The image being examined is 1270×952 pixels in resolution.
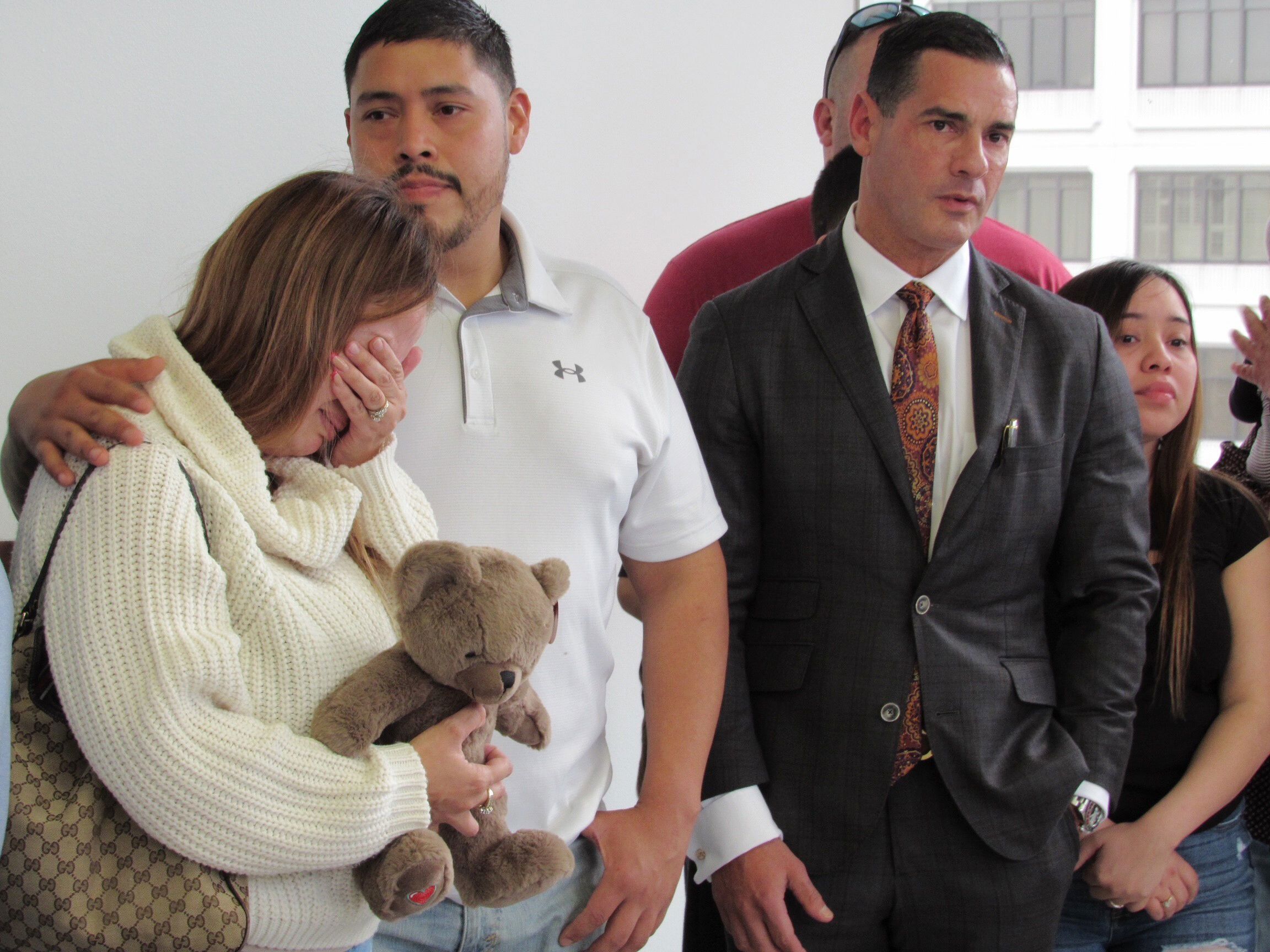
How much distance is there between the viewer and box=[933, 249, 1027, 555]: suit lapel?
1602 millimetres

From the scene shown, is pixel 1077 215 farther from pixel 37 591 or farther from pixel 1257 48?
pixel 37 591

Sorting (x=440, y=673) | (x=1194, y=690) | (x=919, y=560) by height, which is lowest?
(x=1194, y=690)

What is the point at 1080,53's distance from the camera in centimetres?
315

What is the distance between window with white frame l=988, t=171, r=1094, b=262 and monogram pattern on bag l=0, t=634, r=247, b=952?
2851 millimetres

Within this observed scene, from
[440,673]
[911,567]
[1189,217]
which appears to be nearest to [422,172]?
[440,673]

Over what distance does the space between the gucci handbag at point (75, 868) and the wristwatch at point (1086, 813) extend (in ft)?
3.96

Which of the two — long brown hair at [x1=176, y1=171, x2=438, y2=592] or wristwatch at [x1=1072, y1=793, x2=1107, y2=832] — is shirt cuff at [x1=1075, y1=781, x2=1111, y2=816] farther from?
long brown hair at [x1=176, y1=171, x2=438, y2=592]

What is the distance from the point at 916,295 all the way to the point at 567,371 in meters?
0.58

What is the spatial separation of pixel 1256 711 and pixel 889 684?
2.49ft

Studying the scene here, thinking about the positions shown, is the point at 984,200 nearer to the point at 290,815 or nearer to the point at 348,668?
the point at 348,668

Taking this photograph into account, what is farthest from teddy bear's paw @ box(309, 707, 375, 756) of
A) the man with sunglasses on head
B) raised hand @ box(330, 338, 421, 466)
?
the man with sunglasses on head

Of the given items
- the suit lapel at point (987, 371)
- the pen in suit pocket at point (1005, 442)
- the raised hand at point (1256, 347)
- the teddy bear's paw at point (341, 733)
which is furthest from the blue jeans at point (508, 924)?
the raised hand at point (1256, 347)

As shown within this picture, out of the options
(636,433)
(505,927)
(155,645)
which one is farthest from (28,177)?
(505,927)

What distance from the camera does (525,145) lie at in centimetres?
278
